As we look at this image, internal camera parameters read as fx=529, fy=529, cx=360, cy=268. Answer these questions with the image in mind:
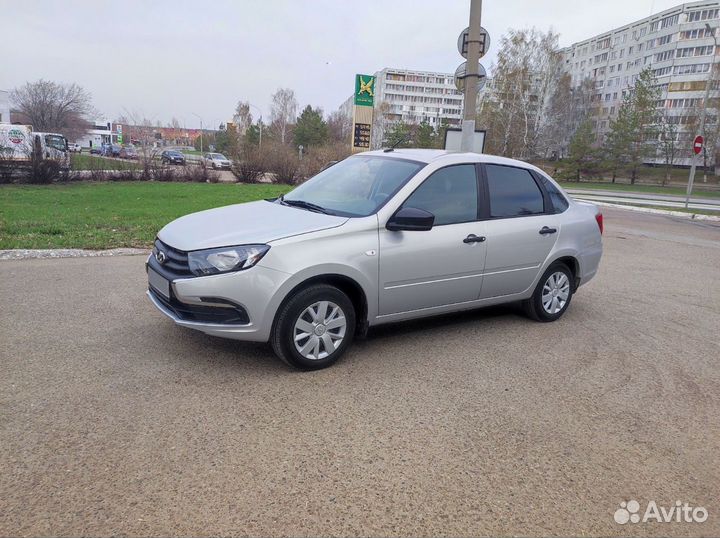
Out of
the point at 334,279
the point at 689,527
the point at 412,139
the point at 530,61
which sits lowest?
the point at 689,527

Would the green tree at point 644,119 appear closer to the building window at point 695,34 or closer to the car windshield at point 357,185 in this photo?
the building window at point 695,34

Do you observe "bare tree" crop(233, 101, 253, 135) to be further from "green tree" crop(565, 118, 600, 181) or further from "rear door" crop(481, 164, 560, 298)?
"rear door" crop(481, 164, 560, 298)

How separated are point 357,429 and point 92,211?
1105 cm

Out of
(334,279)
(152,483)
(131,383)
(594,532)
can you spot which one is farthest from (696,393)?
(131,383)

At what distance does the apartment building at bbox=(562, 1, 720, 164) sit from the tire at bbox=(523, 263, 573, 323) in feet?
186

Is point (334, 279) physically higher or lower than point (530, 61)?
lower

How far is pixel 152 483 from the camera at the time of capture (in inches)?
107

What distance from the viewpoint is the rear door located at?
5012mm

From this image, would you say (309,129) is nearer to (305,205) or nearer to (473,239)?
(305,205)

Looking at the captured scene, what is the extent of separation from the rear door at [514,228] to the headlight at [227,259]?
222 cm

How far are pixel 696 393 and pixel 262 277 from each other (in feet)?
11.3

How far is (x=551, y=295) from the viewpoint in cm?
564

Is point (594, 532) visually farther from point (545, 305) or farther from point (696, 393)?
point (545, 305)

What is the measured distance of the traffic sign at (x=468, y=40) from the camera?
401 inches
